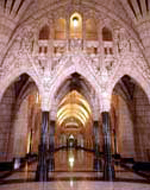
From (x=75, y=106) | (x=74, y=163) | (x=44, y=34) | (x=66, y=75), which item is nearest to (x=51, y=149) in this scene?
(x=74, y=163)

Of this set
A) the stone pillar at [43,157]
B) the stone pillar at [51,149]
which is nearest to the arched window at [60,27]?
the stone pillar at [43,157]

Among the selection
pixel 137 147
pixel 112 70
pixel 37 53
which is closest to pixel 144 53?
pixel 112 70

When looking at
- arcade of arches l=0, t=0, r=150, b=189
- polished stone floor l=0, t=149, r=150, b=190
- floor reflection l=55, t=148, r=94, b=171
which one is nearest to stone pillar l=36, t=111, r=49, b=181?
arcade of arches l=0, t=0, r=150, b=189

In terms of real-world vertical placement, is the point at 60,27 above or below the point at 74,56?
above

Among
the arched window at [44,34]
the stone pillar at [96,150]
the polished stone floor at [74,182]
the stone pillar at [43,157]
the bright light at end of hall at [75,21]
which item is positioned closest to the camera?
the polished stone floor at [74,182]

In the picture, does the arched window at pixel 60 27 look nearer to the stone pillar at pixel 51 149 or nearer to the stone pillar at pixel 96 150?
the stone pillar at pixel 51 149

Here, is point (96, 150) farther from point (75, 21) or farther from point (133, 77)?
point (75, 21)

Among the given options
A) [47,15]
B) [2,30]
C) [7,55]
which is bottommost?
[7,55]

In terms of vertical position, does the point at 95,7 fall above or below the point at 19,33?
above

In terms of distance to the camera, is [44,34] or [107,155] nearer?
[107,155]

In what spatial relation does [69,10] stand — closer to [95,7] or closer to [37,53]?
[95,7]

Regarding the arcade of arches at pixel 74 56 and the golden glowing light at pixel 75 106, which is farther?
the golden glowing light at pixel 75 106

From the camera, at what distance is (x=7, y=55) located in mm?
10531

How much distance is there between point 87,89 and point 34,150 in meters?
11.0
